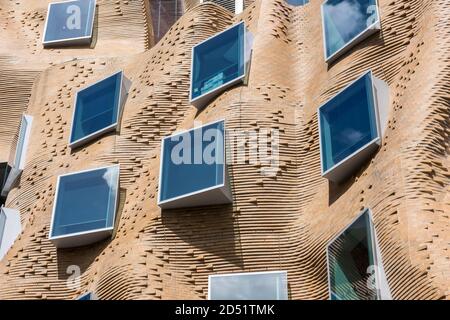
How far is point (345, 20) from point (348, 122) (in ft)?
10.4

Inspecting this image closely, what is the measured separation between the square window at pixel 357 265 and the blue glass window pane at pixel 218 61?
5580 millimetres

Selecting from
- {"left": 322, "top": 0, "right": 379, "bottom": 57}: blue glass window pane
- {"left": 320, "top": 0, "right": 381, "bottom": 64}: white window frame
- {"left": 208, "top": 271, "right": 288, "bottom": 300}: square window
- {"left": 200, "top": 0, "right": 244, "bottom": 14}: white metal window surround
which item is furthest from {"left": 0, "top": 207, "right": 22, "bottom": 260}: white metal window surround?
{"left": 200, "top": 0, "right": 244, "bottom": 14}: white metal window surround

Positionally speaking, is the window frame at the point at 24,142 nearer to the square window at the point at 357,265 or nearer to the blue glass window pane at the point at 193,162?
the blue glass window pane at the point at 193,162

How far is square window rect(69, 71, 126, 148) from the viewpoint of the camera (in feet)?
68.9

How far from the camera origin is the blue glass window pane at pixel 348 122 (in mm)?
16641

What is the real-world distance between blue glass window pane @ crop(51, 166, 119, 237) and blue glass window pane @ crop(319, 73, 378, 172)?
4553mm

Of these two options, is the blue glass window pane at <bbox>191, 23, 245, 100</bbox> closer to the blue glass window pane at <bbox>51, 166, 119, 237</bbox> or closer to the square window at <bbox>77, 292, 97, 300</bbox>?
the blue glass window pane at <bbox>51, 166, 119, 237</bbox>

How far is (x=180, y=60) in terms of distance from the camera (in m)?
21.3

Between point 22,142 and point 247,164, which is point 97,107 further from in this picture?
point 247,164

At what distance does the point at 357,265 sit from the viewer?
14453mm

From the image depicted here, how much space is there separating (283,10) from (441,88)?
20.7ft
